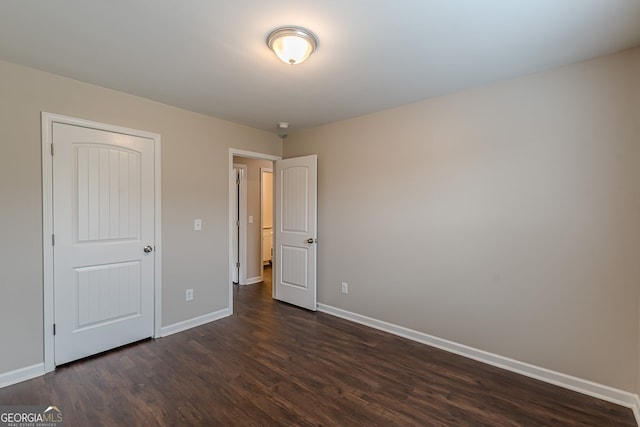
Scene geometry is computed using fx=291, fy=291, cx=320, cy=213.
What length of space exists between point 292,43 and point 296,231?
2.49 meters

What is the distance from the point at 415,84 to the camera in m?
2.53

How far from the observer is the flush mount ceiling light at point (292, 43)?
1.77m

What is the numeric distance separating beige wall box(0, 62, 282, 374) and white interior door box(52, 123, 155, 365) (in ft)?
0.43

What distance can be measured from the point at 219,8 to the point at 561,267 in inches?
114

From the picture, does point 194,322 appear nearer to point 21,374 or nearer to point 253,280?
point 21,374

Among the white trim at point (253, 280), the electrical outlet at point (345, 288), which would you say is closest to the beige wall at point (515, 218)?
the electrical outlet at point (345, 288)

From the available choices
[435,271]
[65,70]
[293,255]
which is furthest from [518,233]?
[65,70]

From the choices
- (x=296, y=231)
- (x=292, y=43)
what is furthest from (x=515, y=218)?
(x=296, y=231)

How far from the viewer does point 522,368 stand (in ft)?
7.75

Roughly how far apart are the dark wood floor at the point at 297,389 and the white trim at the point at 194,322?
0.48 feet

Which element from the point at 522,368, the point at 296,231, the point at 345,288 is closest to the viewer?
the point at 522,368

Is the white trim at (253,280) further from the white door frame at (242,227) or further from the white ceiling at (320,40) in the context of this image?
the white ceiling at (320,40)

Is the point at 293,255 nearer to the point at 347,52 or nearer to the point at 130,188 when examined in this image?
the point at 130,188

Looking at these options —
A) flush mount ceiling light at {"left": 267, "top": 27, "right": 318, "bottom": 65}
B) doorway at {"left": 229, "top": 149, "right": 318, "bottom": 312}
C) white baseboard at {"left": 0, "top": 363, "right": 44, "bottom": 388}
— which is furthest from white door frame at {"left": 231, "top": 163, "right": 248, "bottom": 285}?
flush mount ceiling light at {"left": 267, "top": 27, "right": 318, "bottom": 65}
